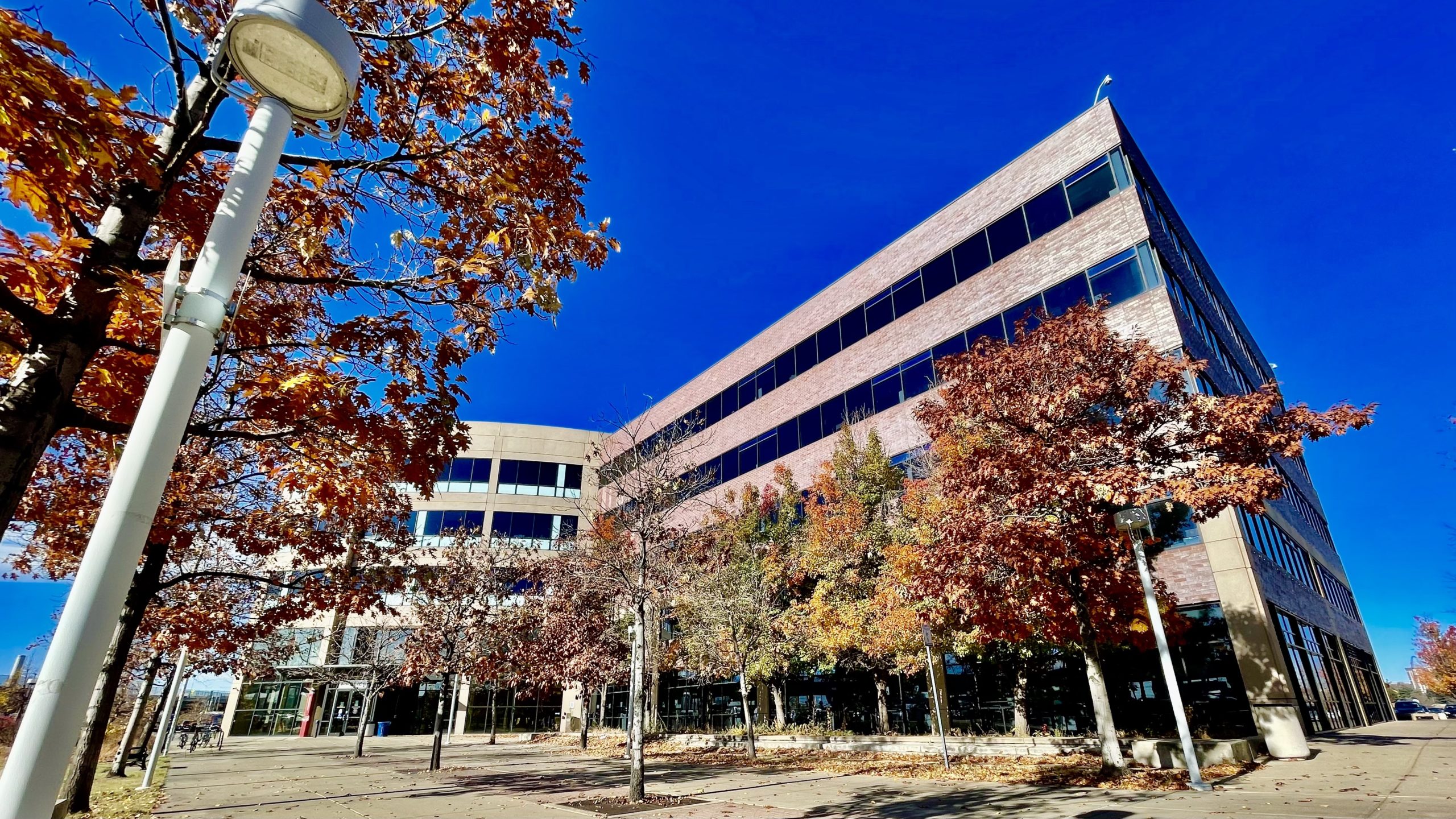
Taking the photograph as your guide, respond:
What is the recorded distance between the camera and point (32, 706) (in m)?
2.06

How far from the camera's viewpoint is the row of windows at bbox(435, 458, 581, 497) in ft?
149

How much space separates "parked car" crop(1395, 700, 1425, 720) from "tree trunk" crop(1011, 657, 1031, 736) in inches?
1505

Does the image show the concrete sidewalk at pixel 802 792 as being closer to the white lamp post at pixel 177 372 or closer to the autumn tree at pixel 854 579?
the autumn tree at pixel 854 579

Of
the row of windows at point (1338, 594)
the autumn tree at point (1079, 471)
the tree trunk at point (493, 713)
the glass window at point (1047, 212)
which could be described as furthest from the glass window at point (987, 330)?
the tree trunk at point (493, 713)

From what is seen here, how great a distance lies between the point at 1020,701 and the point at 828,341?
17711 mm

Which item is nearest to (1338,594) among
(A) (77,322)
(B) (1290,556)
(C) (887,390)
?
(B) (1290,556)

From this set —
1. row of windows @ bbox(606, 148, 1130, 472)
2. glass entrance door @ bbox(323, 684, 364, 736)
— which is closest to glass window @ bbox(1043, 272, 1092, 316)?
row of windows @ bbox(606, 148, 1130, 472)

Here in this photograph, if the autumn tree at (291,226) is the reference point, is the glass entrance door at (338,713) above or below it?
below

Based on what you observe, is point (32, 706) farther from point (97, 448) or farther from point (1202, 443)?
point (1202, 443)

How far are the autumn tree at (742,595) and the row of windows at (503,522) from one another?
17.8 metres

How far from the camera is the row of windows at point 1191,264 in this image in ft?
69.9

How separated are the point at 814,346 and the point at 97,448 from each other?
27069 mm

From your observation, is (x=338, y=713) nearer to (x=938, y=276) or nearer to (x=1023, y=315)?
(x=938, y=276)

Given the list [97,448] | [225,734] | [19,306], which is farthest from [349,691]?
[19,306]
